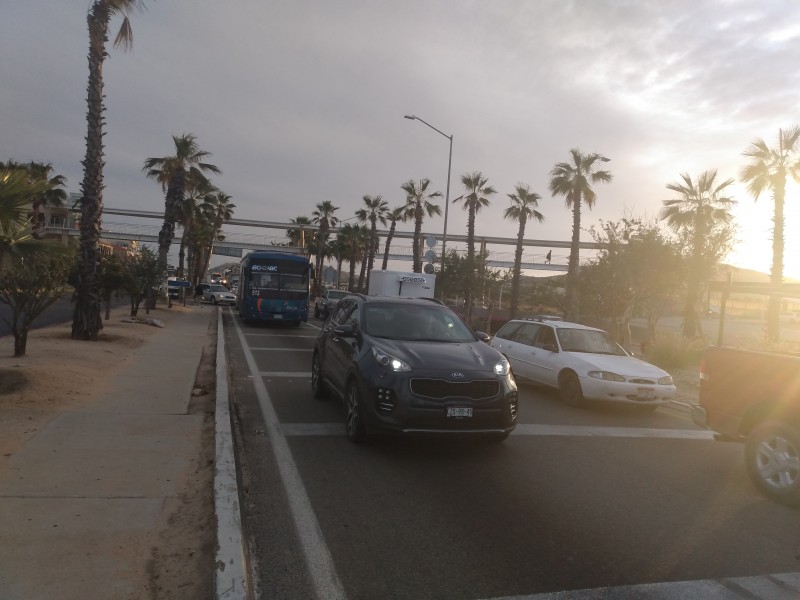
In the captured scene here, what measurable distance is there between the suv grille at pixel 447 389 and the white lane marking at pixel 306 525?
4.93 feet

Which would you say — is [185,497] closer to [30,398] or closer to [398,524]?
[398,524]

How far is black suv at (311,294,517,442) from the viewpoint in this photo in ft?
21.7

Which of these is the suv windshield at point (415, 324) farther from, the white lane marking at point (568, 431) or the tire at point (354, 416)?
the white lane marking at point (568, 431)

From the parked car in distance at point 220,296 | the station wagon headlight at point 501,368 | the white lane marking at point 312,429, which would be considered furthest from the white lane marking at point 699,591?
the parked car in distance at point 220,296

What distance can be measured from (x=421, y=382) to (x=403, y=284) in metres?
19.8

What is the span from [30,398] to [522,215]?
36.9 m

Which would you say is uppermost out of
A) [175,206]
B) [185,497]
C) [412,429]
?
[175,206]

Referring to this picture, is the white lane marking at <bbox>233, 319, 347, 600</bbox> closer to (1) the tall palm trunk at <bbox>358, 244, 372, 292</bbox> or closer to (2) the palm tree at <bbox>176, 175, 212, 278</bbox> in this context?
(2) the palm tree at <bbox>176, 175, 212, 278</bbox>

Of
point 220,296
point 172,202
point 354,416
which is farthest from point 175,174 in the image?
point 354,416

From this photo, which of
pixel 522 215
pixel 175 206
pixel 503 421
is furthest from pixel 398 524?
pixel 522 215

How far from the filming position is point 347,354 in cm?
817

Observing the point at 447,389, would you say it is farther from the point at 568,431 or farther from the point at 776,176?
the point at 776,176

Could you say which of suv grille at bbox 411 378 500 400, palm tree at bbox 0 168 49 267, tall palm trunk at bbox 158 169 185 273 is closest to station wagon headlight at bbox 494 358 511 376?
suv grille at bbox 411 378 500 400

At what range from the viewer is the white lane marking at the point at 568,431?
7.99 metres
